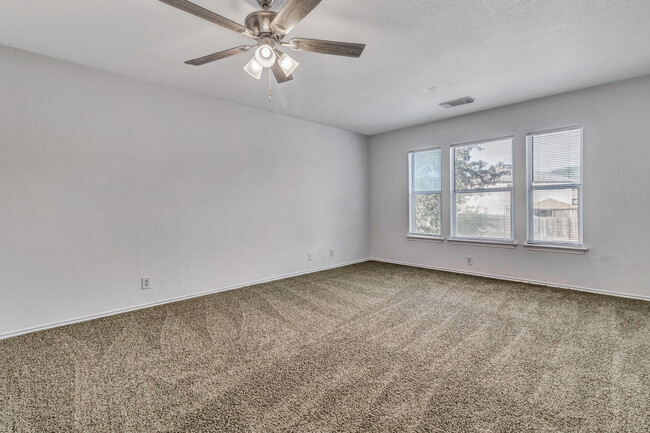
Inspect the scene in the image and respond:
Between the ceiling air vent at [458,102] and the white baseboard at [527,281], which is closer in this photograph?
the white baseboard at [527,281]

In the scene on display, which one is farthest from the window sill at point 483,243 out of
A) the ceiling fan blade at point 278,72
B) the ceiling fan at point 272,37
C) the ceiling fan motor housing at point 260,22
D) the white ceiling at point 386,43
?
the ceiling fan motor housing at point 260,22

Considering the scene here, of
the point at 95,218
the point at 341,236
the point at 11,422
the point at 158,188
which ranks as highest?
the point at 158,188

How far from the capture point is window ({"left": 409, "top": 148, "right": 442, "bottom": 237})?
527cm

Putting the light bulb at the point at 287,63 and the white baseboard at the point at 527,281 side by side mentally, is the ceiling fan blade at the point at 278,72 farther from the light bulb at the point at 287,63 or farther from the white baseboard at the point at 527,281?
the white baseboard at the point at 527,281

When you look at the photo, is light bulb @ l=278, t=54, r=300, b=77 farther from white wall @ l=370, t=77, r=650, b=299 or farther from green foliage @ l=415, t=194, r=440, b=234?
green foliage @ l=415, t=194, r=440, b=234

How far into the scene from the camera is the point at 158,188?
11.5 ft

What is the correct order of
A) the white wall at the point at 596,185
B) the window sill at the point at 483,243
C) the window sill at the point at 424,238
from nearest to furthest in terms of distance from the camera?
the white wall at the point at 596,185 → the window sill at the point at 483,243 → the window sill at the point at 424,238

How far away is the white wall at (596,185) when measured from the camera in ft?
11.3

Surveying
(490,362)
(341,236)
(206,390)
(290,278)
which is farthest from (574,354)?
(341,236)

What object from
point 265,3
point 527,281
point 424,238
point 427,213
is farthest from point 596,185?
point 265,3

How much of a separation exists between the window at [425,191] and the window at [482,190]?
0.99ft

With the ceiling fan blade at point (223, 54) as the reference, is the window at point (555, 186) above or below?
below

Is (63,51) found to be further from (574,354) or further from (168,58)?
(574,354)

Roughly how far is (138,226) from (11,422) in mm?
2061
